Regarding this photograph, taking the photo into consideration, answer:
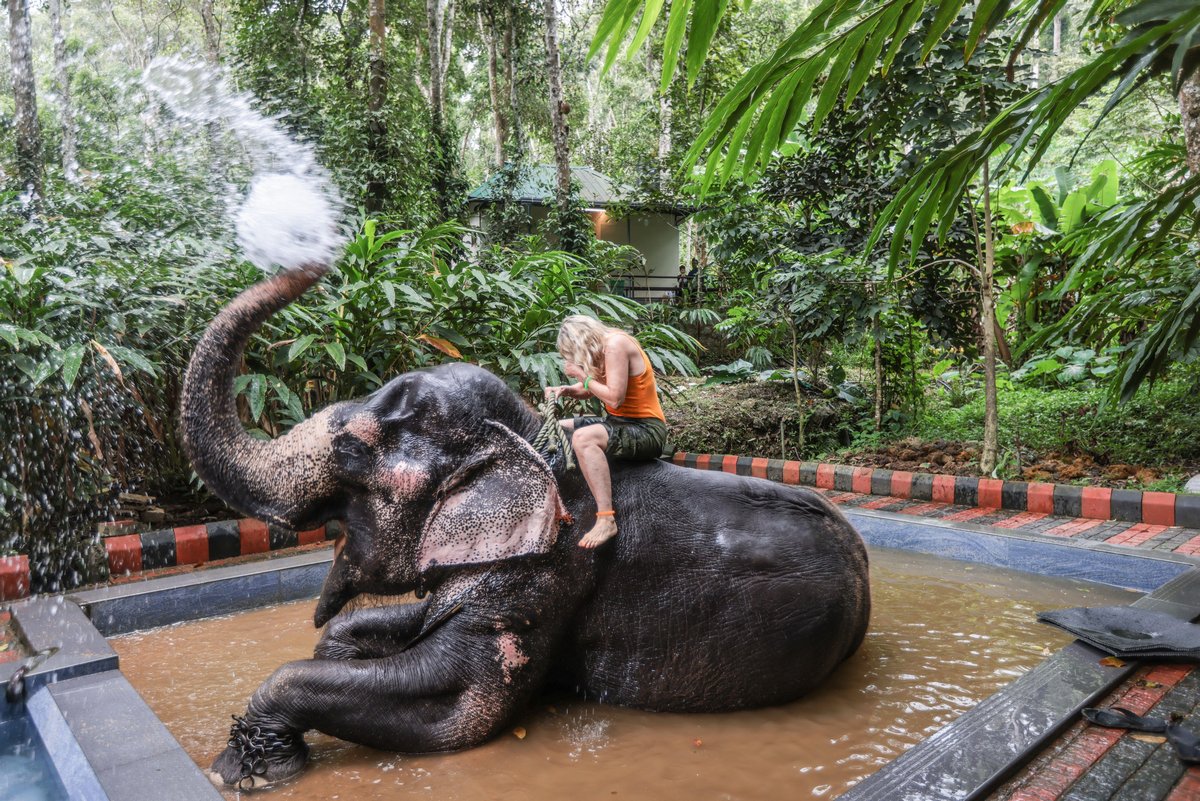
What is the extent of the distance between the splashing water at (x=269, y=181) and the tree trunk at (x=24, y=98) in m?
2.30

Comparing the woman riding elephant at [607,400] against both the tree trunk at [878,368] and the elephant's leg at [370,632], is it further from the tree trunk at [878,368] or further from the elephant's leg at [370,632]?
the tree trunk at [878,368]

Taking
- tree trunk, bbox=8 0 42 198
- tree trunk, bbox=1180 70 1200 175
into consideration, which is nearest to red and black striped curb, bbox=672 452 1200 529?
tree trunk, bbox=1180 70 1200 175

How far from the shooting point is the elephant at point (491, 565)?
2422mm

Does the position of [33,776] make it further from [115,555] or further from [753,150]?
[753,150]

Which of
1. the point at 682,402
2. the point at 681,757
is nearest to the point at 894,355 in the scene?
the point at 682,402

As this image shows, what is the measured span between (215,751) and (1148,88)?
13.0 meters

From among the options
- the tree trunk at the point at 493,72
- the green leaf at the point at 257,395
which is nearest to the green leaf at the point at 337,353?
the green leaf at the point at 257,395

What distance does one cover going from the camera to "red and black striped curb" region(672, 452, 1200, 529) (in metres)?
5.03

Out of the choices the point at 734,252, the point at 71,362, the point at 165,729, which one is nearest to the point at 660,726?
the point at 165,729

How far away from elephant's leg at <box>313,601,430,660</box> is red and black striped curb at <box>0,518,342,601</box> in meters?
1.31

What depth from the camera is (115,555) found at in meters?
4.38

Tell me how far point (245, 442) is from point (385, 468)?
44cm

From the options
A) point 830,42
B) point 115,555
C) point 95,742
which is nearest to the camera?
point 830,42

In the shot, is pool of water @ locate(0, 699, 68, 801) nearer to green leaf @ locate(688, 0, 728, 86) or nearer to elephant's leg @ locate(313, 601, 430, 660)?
elephant's leg @ locate(313, 601, 430, 660)
